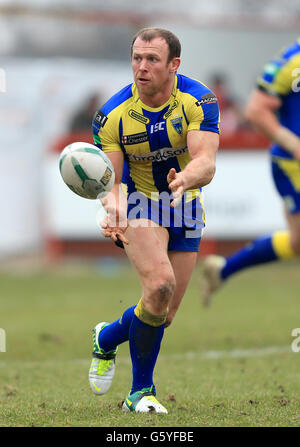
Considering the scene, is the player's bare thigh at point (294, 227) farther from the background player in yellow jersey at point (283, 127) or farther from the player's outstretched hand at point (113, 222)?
the player's outstretched hand at point (113, 222)

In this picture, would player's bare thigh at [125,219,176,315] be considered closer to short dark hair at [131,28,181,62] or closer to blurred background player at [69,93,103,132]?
short dark hair at [131,28,181,62]

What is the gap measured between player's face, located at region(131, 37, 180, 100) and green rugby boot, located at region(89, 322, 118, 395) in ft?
5.41

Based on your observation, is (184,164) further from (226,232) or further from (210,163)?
(226,232)

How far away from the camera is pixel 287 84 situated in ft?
25.6

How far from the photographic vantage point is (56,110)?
51.6 ft

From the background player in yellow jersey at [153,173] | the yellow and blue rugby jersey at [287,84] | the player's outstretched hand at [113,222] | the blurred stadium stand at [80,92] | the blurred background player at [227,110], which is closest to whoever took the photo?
the player's outstretched hand at [113,222]

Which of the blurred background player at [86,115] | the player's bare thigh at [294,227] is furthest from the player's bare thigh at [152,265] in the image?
the blurred background player at [86,115]

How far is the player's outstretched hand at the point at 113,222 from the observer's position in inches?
207

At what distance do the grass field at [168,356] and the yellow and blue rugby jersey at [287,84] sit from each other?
1.93 metres

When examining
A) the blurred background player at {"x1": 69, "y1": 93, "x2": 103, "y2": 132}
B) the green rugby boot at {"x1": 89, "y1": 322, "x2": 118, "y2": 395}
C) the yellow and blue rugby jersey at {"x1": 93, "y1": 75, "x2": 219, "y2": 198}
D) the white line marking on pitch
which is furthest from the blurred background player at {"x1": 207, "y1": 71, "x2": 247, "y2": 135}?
the yellow and blue rugby jersey at {"x1": 93, "y1": 75, "x2": 219, "y2": 198}

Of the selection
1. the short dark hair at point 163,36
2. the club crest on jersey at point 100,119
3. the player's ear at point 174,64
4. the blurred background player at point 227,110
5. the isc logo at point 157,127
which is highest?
the short dark hair at point 163,36

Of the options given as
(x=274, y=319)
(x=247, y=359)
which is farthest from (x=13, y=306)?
(x=247, y=359)

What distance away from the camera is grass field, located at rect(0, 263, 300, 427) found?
5.31 meters

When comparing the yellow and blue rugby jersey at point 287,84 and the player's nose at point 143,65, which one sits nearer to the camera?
the player's nose at point 143,65
